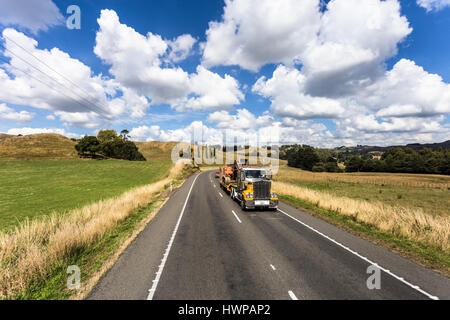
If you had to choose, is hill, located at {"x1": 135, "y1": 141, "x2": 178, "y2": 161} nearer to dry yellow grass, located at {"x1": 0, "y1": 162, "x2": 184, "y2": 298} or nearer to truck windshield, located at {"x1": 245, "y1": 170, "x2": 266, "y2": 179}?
truck windshield, located at {"x1": 245, "y1": 170, "x2": 266, "y2": 179}

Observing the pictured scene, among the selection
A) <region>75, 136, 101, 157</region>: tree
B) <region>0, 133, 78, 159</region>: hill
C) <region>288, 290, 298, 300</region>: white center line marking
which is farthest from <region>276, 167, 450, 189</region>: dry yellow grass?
<region>0, 133, 78, 159</region>: hill

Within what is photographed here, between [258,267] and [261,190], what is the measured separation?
8117mm

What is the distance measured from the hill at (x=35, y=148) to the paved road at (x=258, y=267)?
74.1 metres

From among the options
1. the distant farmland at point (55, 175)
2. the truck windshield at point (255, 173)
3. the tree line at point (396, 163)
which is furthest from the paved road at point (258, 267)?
Answer: the tree line at point (396, 163)

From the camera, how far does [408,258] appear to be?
7.33 m

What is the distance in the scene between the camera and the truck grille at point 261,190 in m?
14.2

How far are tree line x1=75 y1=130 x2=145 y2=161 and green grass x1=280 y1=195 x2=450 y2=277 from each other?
8100 cm

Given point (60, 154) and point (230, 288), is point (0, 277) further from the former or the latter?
point (60, 154)

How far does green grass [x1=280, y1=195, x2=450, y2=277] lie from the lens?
274 inches

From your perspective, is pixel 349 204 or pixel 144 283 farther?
pixel 349 204

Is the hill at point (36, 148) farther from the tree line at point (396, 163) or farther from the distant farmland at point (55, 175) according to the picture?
the tree line at point (396, 163)

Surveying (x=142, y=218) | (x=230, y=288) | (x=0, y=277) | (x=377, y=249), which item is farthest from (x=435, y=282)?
(x=142, y=218)

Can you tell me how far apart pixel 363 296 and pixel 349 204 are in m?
10.8

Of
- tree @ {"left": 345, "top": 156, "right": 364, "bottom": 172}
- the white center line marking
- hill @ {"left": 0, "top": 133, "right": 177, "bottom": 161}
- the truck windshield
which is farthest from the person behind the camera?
tree @ {"left": 345, "top": 156, "right": 364, "bottom": 172}
